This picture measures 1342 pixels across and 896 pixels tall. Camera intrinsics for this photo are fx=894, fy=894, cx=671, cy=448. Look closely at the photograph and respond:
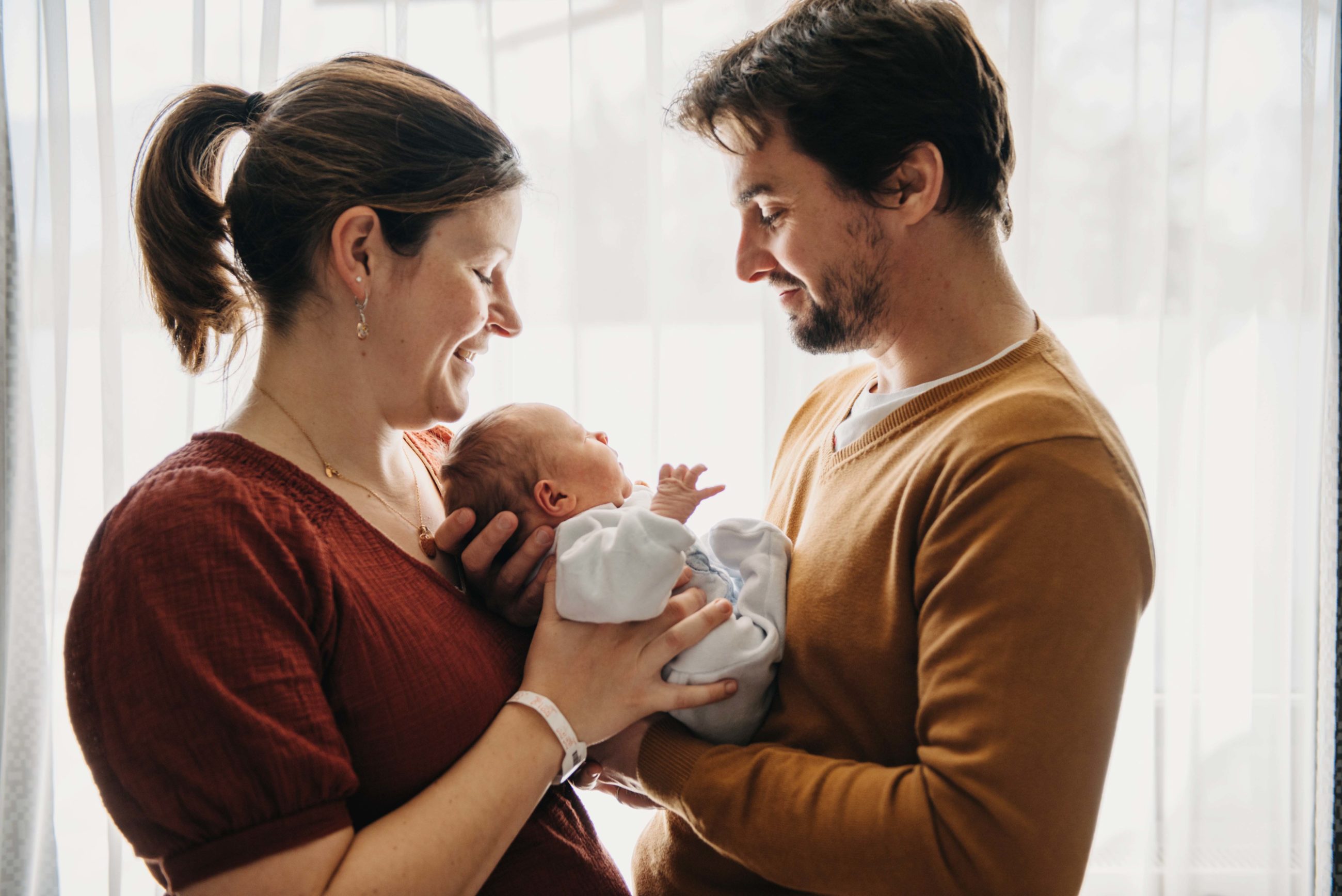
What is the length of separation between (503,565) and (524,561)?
77 millimetres

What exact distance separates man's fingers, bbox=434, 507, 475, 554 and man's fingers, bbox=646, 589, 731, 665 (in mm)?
329

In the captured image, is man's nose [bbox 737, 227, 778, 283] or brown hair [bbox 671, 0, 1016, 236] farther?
man's nose [bbox 737, 227, 778, 283]

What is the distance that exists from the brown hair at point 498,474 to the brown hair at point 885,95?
0.59 meters

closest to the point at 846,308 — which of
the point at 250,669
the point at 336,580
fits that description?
the point at 336,580

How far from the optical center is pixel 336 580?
1.06 metres

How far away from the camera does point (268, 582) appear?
0.98 metres

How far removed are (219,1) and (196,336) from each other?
53.9 inches

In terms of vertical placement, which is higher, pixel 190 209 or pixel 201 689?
pixel 190 209

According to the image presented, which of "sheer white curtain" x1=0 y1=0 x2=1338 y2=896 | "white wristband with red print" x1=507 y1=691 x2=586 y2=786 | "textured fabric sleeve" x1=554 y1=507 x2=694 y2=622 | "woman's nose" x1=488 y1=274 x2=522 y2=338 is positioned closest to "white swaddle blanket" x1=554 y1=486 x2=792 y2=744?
"textured fabric sleeve" x1=554 y1=507 x2=694 y2=622

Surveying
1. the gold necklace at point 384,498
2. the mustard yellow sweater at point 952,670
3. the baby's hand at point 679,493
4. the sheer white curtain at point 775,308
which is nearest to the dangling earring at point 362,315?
the gold necklace at point 384,498

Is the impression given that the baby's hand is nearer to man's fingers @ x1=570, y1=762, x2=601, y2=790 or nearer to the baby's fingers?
the baby's fingers

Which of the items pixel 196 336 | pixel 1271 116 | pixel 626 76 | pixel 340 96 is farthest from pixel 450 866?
pixel 1271 116

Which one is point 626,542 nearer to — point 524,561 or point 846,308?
point 524,561

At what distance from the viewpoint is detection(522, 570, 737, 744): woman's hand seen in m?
1.17
